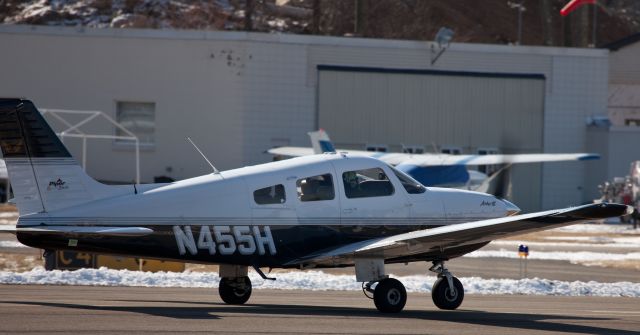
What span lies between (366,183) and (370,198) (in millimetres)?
234

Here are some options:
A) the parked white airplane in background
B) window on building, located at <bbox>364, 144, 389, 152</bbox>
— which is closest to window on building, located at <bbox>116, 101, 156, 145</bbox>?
the parked white airplane in background

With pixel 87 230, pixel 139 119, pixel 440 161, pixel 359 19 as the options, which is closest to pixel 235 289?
pixel 87 230

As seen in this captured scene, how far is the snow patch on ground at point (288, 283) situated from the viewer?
20.1 m

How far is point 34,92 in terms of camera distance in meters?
52.5

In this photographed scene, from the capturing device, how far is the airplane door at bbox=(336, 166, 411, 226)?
16594 mm

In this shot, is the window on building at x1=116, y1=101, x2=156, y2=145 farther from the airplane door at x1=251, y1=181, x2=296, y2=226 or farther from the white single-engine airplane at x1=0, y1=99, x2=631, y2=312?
the airplane door at x1=251, y1=181, x2=296, y2=226

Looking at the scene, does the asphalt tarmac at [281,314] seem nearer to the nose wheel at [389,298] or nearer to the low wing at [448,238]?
the nose wheel at [389,298]

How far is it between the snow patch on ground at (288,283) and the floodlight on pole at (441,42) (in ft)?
107

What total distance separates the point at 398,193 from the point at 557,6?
8357 cm

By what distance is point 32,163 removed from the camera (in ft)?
49.6

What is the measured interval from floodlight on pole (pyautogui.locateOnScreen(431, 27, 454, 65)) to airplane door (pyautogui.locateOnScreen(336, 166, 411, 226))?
37.2 metres

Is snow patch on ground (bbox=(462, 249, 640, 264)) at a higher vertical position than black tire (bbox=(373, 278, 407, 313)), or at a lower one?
lower

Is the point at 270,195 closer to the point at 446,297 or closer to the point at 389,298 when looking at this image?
the point at 389,298

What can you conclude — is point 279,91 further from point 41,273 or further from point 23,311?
point 23,311
